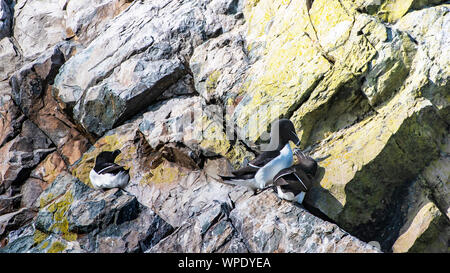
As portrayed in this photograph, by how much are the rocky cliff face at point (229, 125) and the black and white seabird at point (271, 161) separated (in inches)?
14.6

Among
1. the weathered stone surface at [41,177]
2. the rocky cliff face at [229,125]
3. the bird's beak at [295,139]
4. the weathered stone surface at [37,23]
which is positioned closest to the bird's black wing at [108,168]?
the rocky cliff face at [229,125]

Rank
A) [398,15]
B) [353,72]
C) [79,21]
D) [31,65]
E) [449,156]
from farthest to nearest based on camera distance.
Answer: [79,21] → [31,65] → [398,15] → [353,72] → [449,156]

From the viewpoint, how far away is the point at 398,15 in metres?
11.6

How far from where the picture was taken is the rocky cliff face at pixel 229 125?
9.62m

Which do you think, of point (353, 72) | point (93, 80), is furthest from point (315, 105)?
point (93, 80)

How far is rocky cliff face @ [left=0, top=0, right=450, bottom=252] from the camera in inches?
379

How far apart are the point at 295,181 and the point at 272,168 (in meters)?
1.07

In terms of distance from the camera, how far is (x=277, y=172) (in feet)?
34.0

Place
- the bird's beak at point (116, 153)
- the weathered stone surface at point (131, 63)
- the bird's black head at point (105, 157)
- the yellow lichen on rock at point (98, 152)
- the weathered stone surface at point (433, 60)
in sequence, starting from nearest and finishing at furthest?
the weathered stone surface at point (433, 60) < the bird's black head at point (105, 157) < the bird's beak at point (116, 153) < the yellow lichen on rock at point (98, 152) < the weathered stone surface at point (131, 63)

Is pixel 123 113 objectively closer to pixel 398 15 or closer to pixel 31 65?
pixel 31 65

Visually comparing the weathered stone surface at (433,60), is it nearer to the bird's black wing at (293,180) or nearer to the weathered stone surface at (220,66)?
the bird's black wing at (293,180)

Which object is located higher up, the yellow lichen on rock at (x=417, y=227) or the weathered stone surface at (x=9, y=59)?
the weathered stone surface at (x=9, y=59)

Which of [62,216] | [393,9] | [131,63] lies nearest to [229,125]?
[131,63]

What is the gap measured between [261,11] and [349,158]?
5548 millimetres
